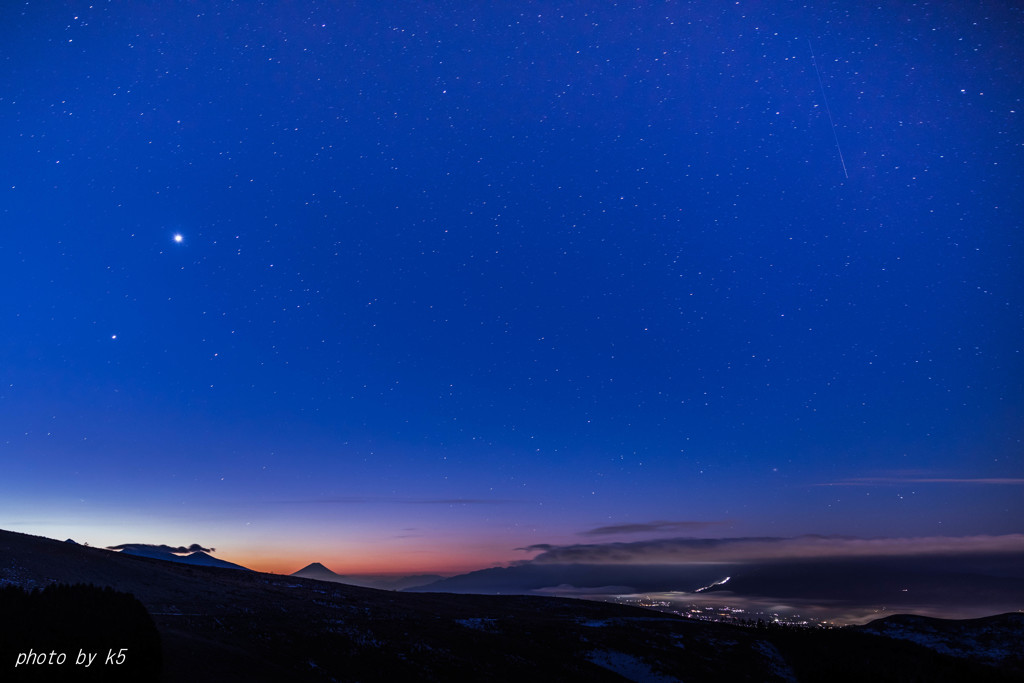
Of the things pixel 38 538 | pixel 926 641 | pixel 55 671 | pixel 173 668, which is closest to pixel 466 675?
pixel 173 668

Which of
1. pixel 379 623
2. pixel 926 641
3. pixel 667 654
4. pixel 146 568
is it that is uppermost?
pixel 146 568

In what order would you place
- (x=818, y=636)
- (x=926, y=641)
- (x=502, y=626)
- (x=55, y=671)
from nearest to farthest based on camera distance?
(x=55, y=671)
(x=502, y=626)
(x=818, y=636)
(x=926, y=641)

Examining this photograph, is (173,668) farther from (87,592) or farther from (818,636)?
(818,636)

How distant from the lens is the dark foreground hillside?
24625 mm

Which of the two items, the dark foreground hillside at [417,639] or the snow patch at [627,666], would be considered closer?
the dark foreground hillside at [417,639]

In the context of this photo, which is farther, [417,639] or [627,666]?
[627,666]

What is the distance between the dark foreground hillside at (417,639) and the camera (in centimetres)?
2462

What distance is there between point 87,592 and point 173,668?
4231 millimetres

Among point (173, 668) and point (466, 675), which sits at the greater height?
point (173, 668)

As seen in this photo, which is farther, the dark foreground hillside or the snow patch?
the snow patch

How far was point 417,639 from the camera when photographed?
32000 mm

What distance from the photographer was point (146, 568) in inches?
1483

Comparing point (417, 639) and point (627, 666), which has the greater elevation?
point (417, 639)

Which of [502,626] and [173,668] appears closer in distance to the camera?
[173,668]
